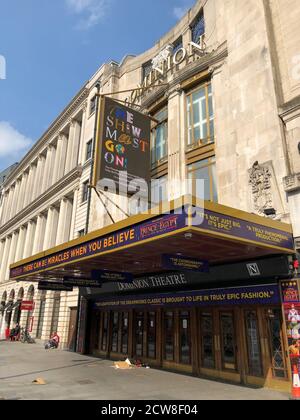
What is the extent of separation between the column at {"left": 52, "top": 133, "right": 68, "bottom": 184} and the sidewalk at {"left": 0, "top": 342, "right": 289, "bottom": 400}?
75.9 ft

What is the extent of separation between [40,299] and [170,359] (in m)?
19.9

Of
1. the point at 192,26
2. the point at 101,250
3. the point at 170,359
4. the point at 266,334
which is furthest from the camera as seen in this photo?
the point at 192,26

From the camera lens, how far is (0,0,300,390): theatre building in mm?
11211

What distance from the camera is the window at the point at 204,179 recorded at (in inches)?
636

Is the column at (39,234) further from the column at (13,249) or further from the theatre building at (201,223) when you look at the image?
the theatre building at (201,223)

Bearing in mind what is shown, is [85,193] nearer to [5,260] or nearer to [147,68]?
[147,68]

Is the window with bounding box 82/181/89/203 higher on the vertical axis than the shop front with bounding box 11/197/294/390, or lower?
higher

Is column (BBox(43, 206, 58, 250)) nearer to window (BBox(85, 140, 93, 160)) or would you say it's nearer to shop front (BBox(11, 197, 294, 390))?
window (BBox(85, 140, 93, 160))

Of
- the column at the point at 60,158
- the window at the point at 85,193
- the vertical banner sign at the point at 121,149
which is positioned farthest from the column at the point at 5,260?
the vertical banner sign at the point at 121,149

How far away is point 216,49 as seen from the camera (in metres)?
17.6

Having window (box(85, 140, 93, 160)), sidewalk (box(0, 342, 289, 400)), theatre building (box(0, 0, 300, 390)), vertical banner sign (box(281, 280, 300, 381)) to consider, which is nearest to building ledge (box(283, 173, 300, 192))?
theatre building (box(0, 0, 300, 390))

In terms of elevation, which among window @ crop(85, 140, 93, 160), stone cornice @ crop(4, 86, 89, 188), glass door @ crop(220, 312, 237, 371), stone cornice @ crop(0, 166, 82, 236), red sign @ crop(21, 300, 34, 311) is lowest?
glass door @ crop(220, 312, 237, 371)
